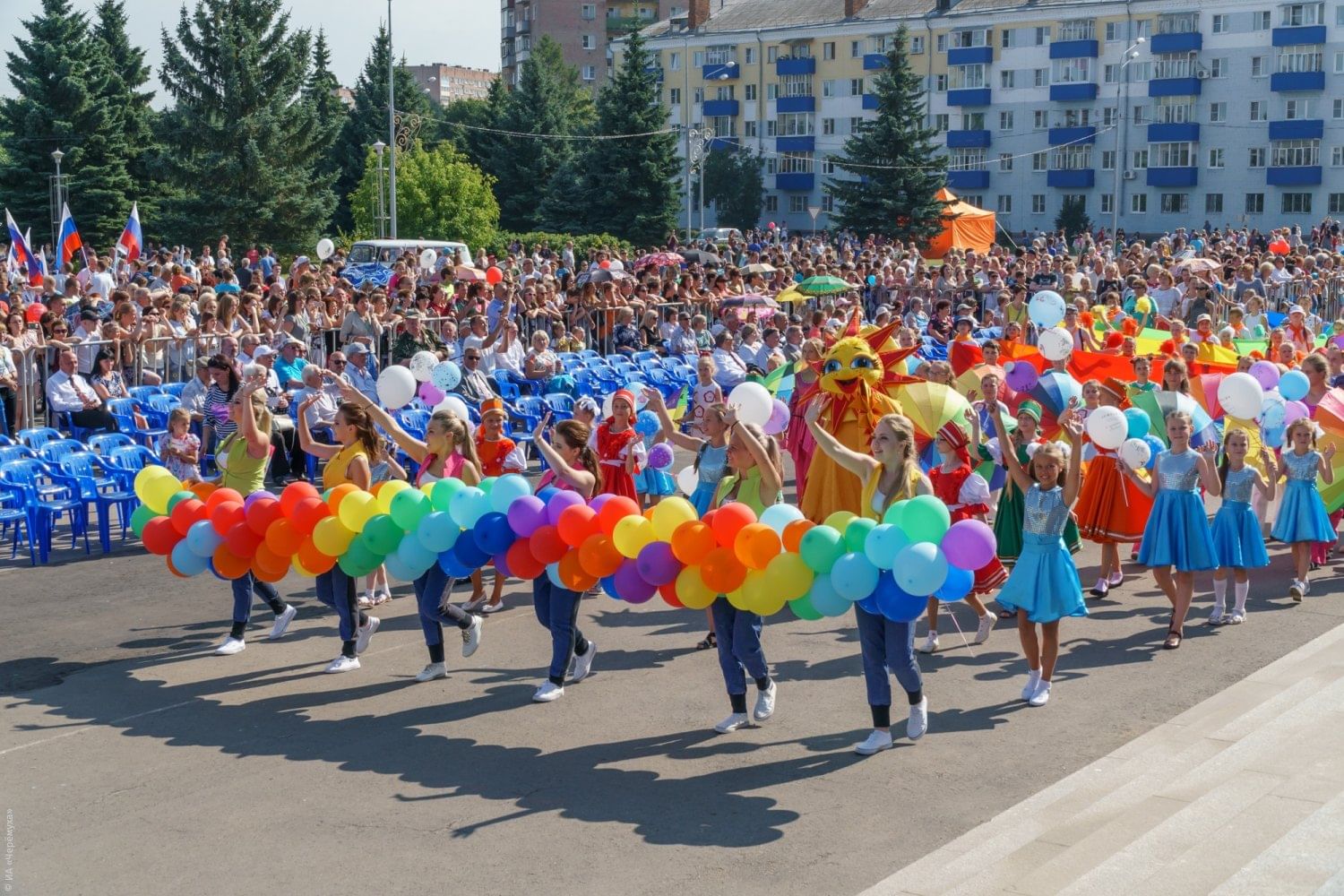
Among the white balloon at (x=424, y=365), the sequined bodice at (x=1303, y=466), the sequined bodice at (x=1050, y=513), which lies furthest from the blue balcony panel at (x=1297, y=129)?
the sequined bodice at (x=1050, y=513)

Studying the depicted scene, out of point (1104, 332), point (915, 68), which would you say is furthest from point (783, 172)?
point (1104, 332)

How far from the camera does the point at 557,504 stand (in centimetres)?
870

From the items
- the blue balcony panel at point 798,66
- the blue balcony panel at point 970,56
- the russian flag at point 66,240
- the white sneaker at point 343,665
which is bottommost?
the white sneaker at point 343,665

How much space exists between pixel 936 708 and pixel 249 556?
4.23 meters

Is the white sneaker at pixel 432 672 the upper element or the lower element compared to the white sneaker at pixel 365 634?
lower

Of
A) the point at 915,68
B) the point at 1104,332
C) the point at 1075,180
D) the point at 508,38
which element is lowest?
the point at 1104,332

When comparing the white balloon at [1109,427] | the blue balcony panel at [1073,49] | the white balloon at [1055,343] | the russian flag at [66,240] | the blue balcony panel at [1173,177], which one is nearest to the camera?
the white balloon at [1109,427]

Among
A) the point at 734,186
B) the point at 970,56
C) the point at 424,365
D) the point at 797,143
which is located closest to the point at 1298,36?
the point at 970,56

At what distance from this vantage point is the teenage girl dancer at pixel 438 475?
9.30 m

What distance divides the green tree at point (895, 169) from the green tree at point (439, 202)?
43.8ft

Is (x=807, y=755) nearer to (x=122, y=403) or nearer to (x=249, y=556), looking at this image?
(x=249, y=556)

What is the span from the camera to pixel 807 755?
8.10m

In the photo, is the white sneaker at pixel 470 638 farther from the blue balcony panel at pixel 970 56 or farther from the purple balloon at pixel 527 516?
the blue balcony panel at pixel 970 56

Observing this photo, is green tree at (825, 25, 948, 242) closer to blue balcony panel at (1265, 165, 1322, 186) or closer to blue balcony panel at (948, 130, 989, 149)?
blue balcony panel at (948, 130, 989, 149)
